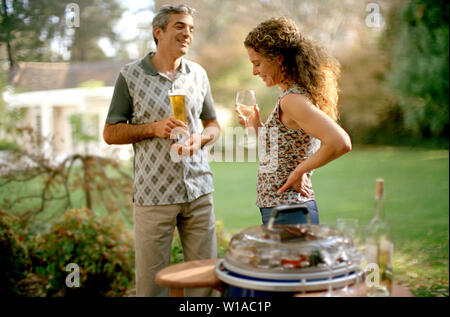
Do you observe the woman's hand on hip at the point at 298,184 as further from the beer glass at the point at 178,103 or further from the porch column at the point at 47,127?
the porch column at the point at 47,127

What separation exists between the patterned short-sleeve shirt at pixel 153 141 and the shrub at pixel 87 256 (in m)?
1.69

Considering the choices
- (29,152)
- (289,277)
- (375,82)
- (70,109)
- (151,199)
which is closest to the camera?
(289,277)

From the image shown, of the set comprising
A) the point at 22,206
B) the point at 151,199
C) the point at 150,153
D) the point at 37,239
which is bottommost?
the point at 37,239

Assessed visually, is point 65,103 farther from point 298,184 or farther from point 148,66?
point 298,184

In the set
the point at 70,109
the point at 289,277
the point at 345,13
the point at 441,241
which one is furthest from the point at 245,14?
the point at 289,277

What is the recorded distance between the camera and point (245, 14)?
677cm

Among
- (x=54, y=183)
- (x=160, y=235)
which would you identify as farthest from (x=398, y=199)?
(x=160, y=235)

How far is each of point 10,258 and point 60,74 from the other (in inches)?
80.7

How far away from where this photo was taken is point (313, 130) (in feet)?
5.55

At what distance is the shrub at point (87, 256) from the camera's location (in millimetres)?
Answer: 3920

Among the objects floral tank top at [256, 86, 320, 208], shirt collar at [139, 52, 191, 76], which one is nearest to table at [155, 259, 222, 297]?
floral tank top at [256, 86, 320, 208]

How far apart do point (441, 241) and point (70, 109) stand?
16.9ft

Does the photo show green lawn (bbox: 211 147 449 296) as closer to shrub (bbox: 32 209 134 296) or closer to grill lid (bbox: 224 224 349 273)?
shrub (bbox: 32 209 134 296)

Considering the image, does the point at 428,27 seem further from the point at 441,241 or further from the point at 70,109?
the point at 70,109
